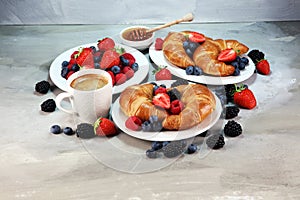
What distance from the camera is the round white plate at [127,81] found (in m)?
1.45

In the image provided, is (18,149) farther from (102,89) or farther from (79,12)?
(79,12)

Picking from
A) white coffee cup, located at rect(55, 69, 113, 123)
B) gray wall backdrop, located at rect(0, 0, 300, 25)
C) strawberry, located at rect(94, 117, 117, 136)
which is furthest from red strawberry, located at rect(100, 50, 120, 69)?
gray wall backdrop, located at rect(0, 0, 300, 25)

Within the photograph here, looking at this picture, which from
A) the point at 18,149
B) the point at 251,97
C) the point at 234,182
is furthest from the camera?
the point at 251,97

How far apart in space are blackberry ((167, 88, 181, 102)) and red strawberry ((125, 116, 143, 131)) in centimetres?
11

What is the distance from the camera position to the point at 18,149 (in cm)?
127

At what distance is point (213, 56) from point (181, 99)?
0.26 m

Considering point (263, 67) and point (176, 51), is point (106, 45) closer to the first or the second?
point (176, 51)

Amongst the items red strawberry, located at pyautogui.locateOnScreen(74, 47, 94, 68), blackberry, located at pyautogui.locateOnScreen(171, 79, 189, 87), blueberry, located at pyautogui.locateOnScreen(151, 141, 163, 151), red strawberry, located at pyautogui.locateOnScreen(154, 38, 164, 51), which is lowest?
red strawberry, located at pyautogui.locateOnScreen(154, 38, 164, 51)

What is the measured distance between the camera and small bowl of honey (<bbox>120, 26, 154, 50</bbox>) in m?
1.67

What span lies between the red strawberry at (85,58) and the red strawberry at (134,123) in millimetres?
286

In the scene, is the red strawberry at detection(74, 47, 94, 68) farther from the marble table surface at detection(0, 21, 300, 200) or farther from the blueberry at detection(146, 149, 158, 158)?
the blueberry at detection(146, 149, 158, 158)

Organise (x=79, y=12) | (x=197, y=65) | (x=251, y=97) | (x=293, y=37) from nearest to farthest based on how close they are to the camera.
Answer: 1. (x=251, y=97)
2. (x=197, y=65)
3. (x=293, y=37)
4. (x=79, y=12)

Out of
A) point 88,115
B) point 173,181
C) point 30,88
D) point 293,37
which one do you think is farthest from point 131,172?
point 293,37

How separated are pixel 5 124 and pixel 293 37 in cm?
105
